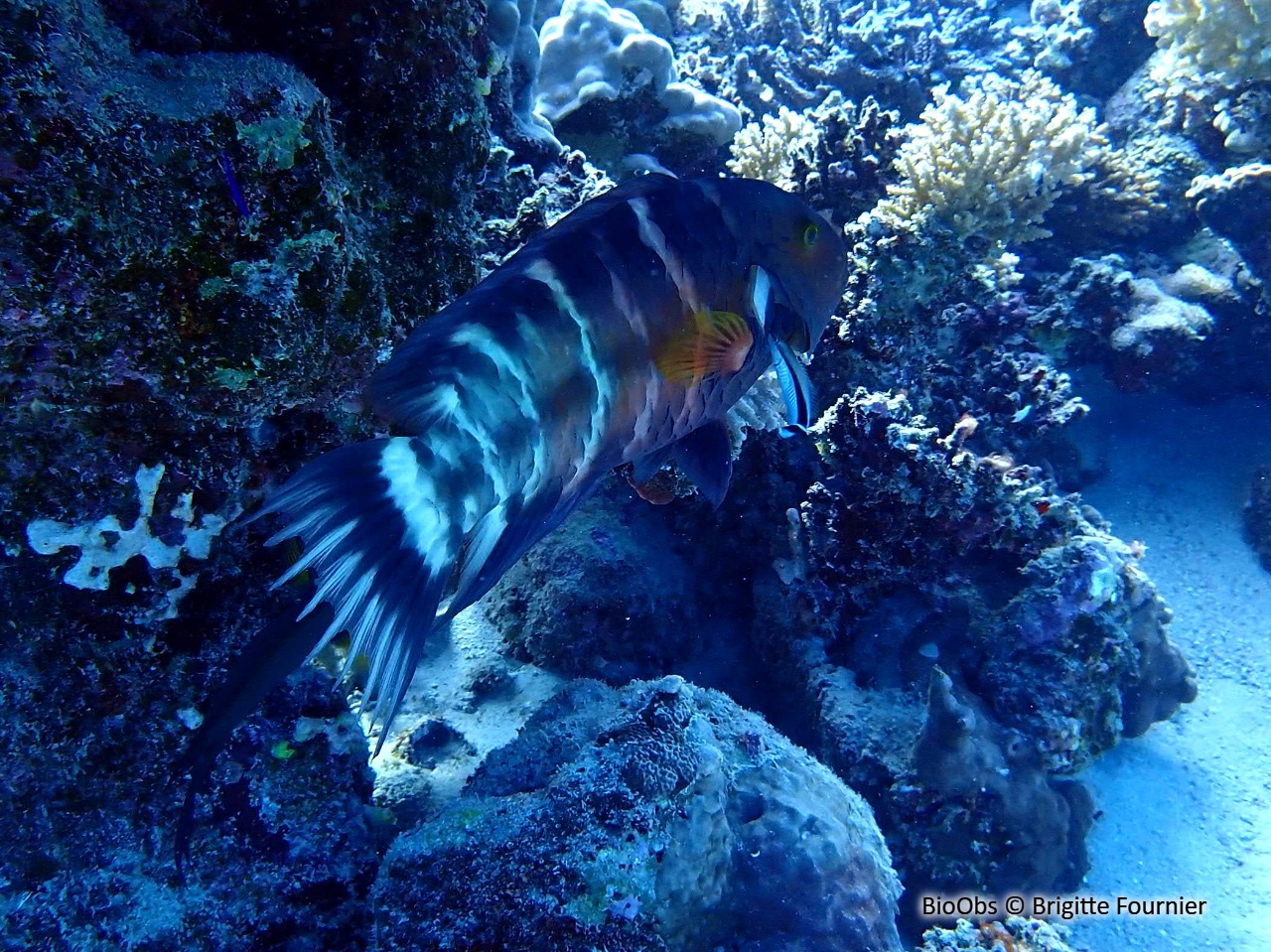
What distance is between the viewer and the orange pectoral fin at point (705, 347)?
2080 mm

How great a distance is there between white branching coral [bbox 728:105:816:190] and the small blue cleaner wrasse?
11.2ft

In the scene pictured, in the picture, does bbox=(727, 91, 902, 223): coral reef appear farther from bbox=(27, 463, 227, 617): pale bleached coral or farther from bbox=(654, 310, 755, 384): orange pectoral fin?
bbox=(27, 463, 227, 617): pale bleached coral

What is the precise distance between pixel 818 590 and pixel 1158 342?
4.34 m

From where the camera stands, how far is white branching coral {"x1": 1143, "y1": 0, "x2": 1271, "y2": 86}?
20.7 feet

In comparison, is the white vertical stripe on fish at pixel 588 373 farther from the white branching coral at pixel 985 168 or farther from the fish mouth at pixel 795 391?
the white branching coral at pixel 985 168

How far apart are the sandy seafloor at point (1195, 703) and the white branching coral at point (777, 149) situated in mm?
3569

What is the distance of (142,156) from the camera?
1665 mm

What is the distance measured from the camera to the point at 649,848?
2.31 metres

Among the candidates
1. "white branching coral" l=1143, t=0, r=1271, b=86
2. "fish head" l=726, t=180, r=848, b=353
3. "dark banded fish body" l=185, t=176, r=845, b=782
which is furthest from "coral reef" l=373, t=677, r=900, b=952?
"white branching coral" l=1143, t=0, r=1271, b=86

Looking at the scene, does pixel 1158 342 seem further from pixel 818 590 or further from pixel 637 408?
pixel 637 408

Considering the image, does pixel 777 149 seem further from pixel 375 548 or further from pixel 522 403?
pixel 375 548

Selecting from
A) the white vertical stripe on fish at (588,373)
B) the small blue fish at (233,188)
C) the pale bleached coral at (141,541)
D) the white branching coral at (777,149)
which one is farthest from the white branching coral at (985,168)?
the pale bleached coral at (141,541)

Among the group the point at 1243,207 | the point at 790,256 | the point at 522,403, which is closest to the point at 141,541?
the point at 522,403

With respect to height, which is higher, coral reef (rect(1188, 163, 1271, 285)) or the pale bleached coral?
coral reef (rect(1188, 163, 1271, 285))
